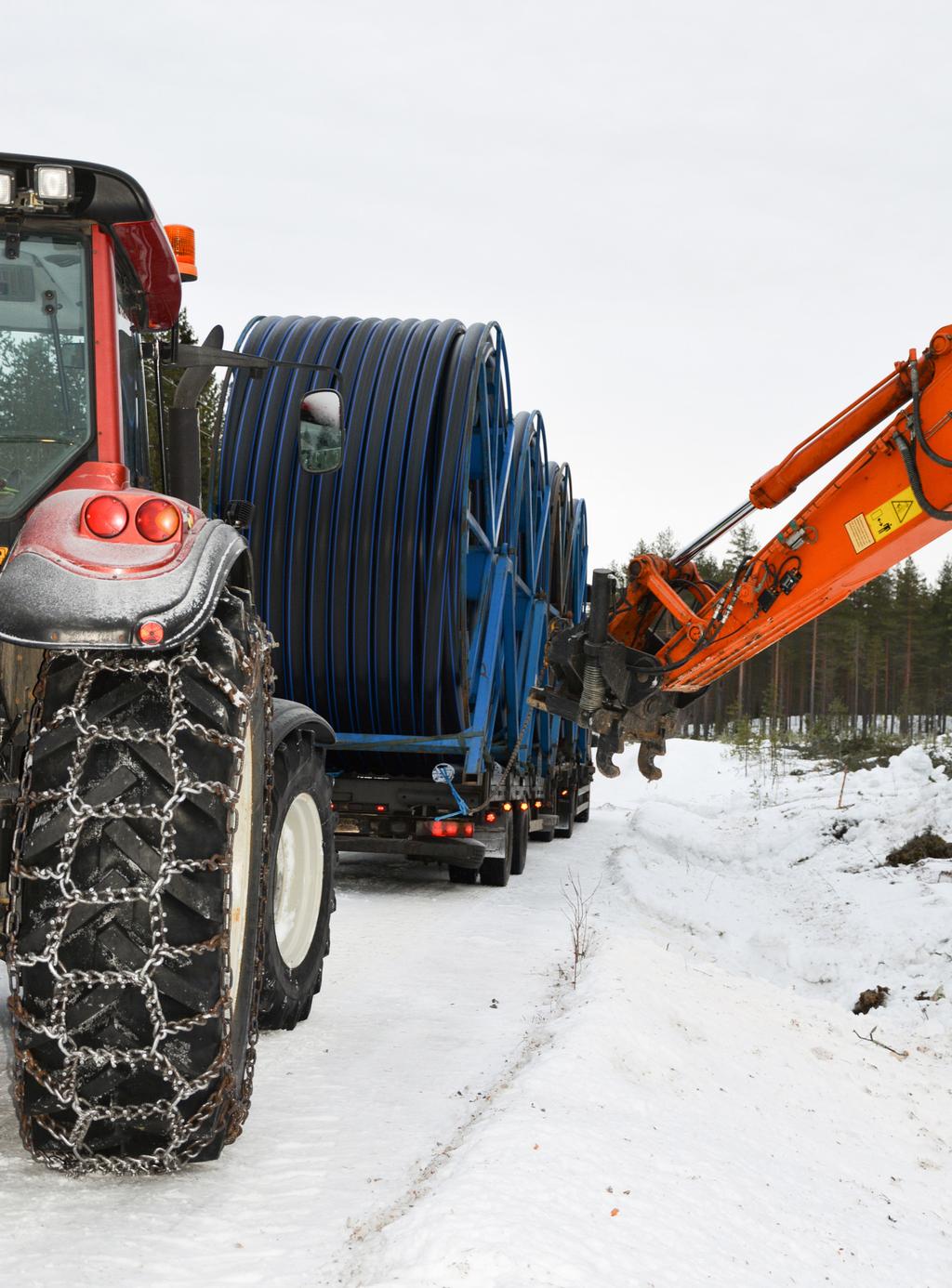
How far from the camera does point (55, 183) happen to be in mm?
3188

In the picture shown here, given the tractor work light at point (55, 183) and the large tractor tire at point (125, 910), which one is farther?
the tractor work light at point (55, 183)

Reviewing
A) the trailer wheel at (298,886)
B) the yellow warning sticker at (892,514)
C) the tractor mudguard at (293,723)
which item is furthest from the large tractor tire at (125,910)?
the yellow warning sticker at (892,514)

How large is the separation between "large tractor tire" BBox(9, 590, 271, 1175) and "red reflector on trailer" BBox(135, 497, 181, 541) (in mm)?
265

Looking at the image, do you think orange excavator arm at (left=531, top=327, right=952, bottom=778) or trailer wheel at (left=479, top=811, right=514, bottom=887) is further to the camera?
trailer wheel at (left=479, top=811, right=514, bottom=887)

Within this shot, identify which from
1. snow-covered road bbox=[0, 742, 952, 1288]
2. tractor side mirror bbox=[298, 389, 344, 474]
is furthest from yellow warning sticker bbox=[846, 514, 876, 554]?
tractor side mirror bbox=[298, 389, 344, 474]

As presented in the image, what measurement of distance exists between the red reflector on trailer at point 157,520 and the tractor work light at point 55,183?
41.0 inches

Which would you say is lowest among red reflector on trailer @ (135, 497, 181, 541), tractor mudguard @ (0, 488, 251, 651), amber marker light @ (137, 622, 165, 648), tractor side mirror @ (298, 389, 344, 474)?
amber marker light @ (137, 622, 165, 648)

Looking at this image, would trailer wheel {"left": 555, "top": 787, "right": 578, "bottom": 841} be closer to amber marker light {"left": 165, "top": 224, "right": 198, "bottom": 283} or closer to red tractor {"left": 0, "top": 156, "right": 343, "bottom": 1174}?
amber marker light {"left": 165, "top": 224, "right": 198, "bottom": 283}

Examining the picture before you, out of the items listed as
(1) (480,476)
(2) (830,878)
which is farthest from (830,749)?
(1) (480,476)

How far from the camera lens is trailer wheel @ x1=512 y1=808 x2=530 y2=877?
35.2ft

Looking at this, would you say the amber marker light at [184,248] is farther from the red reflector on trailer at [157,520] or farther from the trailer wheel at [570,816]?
the trailer wheel at [570,816]

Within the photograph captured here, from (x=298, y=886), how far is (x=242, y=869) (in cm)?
165

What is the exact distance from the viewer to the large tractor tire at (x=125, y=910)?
261 centimetres

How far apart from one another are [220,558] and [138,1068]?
1.22 m
